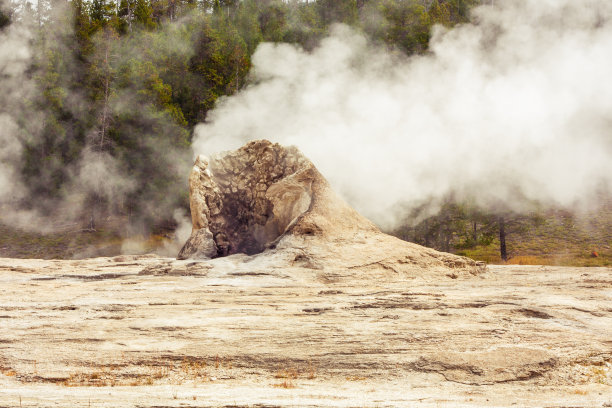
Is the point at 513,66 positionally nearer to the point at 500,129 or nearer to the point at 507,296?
the point at 500,129

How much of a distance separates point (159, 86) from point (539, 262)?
13.6m

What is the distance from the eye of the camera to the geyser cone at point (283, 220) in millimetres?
6871

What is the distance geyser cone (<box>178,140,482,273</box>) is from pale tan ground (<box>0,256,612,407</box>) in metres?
1.04

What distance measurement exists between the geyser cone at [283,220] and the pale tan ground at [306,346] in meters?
1.04

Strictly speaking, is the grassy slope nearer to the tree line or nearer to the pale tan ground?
the tree line

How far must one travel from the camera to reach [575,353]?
12.9 ft

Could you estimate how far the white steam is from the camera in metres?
13.2

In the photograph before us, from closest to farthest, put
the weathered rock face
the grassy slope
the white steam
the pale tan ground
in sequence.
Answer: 1. the pale tan ground
2. the weathered rock face
3. the white steam
4. the grassy slope

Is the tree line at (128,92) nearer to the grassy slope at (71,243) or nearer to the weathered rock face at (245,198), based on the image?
the grassy slope at (71,243)

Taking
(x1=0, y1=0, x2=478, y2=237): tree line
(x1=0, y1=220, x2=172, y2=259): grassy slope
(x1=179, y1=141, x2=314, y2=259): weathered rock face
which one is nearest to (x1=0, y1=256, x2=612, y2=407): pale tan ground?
(x1=179, y1=141, x2=314, y2=259): weathered rock face

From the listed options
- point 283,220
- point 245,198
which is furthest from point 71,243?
point 283,220

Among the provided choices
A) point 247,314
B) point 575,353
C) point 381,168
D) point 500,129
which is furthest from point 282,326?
point 500,129

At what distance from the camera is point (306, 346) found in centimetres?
408

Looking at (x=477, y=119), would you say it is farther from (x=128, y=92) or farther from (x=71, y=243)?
(x=71, y=243)
